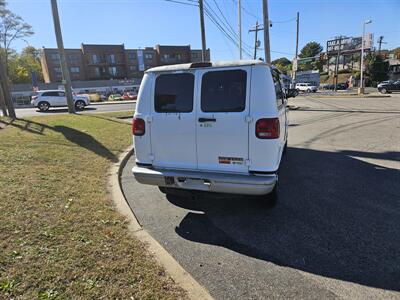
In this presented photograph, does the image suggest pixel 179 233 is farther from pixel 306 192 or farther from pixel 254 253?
pixel 306 192

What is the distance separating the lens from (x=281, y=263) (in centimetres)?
292

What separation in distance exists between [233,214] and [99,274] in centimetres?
204

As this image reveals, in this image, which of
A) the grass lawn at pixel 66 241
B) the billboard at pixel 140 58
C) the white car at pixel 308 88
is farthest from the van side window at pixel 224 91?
the billboard at pixel 140 58

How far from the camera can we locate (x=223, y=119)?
3447 millimetres

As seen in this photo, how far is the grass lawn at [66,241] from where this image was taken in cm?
243

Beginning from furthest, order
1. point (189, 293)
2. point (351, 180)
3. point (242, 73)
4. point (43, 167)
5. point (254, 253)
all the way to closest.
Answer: point (43, 167) < point (351, 180) < point (242, 73) < point (254, 253) < point (189, 293)

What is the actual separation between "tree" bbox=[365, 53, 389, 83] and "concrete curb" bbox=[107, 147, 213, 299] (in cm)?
6798

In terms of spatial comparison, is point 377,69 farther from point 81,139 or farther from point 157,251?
point 157,251

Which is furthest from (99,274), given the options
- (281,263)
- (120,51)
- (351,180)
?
(120,51)

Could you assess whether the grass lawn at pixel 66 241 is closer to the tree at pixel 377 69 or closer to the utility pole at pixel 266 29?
the utility pole at pixel 266 29

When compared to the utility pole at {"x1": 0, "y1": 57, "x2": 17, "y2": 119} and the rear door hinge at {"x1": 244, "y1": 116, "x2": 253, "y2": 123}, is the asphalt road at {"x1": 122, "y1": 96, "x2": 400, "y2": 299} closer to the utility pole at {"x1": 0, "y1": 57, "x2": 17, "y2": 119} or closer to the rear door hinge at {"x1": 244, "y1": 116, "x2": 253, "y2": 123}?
the rear door hinge at {"x1": 244, "y1": 116, "x2": 253, "y2": 123}

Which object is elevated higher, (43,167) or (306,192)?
(43,167)

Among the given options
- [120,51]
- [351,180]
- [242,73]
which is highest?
[120,51]

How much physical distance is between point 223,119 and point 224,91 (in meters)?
0.36
